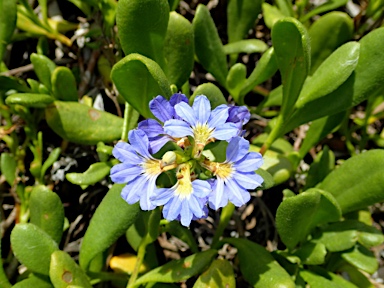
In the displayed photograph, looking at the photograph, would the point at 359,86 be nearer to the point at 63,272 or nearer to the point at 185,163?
the point at 185,163

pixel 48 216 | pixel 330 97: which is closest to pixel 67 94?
pixel 48 216

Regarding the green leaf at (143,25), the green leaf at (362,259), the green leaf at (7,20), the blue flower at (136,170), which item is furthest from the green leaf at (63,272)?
the green leaf at (362,259)

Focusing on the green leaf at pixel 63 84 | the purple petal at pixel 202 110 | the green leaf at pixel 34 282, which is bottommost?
the green leaf at pixel 34 282

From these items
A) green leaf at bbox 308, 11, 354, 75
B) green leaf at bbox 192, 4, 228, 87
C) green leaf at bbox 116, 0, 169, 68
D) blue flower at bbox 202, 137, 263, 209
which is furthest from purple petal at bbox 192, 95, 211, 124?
green leaf at bbox 308, 11, 354, 75

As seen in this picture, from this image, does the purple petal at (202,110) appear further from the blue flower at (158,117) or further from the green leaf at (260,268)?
the green leaf at (260,268)

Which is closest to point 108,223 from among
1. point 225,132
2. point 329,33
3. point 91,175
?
point 91,175

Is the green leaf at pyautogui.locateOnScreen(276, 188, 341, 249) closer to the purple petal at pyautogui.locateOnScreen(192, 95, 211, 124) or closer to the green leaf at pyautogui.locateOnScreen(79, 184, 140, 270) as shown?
the purple petal at pyautogui.locateOnScreen(192, 95, 211, 124)
